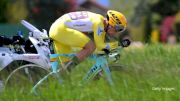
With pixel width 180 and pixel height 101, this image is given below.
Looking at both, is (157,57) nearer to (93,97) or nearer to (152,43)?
(152,43)

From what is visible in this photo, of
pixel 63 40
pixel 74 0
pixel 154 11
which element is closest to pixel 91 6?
pixel 154 11

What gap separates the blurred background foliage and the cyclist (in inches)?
1380

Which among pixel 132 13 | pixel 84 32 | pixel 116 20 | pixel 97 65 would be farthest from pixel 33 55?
pixel 132 13

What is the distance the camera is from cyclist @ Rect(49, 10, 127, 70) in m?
11.4

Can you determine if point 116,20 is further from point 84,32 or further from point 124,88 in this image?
point 124,88

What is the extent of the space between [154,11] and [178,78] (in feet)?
169

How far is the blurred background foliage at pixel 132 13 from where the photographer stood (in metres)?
49.5

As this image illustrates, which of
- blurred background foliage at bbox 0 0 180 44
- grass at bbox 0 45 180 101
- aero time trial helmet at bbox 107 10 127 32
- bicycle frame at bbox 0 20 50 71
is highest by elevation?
aero time trial helmet at bbox 107 10 127 32

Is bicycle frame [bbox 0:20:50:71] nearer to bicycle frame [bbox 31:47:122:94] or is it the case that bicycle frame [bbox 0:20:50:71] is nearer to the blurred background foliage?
bicycle frame [bbox 31:47:122:94]

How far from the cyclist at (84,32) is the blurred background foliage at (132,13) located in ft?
115

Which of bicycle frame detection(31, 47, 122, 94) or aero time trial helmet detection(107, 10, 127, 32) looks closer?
bicycle frame detection(31, 47, 122, 94)

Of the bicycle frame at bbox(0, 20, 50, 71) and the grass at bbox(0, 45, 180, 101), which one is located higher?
the bicycle frame at bbox(0, 20, 50, 71)

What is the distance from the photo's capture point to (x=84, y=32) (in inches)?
459

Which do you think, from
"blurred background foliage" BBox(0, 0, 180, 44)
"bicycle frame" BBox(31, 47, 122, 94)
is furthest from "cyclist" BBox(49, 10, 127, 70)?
"blurred background foliage" BBox(0, 0, 180, 44)
